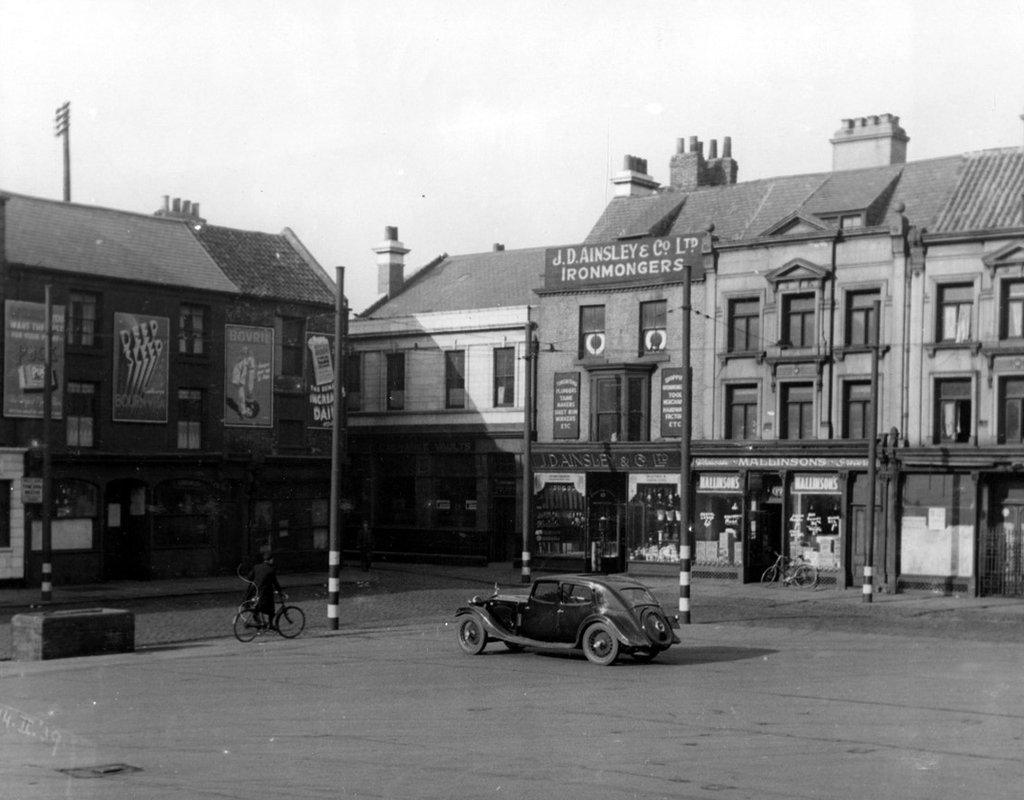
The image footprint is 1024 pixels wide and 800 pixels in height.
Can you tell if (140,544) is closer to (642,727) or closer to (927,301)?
(927,301)

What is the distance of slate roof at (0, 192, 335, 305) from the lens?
40.5 metres

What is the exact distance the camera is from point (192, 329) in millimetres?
43906

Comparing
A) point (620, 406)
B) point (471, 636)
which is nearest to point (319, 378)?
point (620, 406)

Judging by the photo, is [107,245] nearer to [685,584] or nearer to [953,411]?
[685,584]

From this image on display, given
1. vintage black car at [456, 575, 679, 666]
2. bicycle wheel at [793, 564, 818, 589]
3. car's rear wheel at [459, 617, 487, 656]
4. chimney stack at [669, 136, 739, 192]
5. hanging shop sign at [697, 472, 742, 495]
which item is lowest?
bicycle wheel at [793, 564, 818, 589]

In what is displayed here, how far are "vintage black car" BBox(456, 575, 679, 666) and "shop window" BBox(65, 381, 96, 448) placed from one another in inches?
811

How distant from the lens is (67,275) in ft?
132

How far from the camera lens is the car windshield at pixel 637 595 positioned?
73.3 ft

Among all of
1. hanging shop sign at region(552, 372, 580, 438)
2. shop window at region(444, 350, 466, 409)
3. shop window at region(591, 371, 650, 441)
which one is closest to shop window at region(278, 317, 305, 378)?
shop window at region(444, 350, 466, 409)

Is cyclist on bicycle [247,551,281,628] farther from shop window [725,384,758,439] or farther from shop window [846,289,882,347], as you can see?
shop window [846,289,882,347]

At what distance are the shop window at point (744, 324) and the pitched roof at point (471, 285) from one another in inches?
473

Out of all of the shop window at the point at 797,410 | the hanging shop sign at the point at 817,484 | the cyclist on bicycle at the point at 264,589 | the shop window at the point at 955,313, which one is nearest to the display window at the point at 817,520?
the hanging shop sign at the point at 817,484

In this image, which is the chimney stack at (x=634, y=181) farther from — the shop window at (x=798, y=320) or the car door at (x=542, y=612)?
the car door at (x=542, y=612)

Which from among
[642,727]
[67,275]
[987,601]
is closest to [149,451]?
→ [67,275]
